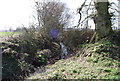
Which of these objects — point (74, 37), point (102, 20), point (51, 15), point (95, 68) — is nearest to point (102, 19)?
point (102, 20)

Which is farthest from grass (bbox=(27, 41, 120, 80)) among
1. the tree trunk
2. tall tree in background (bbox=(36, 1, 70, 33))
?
tall tree in background (bbox=(36, 1, 70, 33))

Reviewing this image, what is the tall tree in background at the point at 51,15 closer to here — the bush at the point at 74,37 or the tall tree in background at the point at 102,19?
the bush at the point at 74,37

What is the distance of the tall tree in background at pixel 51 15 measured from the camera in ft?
40.6

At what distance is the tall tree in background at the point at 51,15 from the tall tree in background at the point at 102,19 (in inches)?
178

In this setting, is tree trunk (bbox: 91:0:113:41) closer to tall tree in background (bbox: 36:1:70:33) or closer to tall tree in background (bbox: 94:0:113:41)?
tall tree in background (bbox: 94:0:113:41)

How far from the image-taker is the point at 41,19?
1279cm

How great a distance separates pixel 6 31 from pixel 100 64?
21.3ft

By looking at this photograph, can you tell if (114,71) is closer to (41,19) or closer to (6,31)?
(6,31)

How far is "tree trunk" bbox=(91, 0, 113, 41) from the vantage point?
7683mm

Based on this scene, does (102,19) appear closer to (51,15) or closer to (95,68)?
(95,68)

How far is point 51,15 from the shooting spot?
13164 millimetres

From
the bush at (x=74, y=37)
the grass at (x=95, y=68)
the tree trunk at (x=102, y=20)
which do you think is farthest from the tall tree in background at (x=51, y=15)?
the grass at (x=95, y=68)

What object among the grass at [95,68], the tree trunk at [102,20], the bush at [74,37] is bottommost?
the grass at [95,68]

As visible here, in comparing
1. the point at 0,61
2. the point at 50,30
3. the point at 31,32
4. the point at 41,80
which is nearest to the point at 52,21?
the point at 50,30
